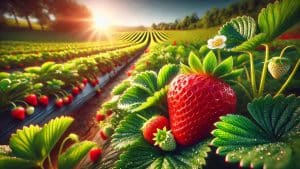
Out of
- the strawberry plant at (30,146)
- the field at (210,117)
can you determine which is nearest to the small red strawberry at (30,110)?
the field at (210,117)

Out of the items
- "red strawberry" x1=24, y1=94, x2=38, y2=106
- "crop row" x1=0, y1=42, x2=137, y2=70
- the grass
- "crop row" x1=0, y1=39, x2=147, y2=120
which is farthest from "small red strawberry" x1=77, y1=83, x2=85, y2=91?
the grass

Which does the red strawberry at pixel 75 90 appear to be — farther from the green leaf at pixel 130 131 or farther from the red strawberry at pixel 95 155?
the green leaf at pixel 130 131

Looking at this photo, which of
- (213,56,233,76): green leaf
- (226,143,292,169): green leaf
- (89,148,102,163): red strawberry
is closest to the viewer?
(226,143,292,169): green leaf

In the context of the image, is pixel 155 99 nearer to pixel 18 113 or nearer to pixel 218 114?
pixel 218 114

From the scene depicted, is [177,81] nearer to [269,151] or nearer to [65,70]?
[269,151]

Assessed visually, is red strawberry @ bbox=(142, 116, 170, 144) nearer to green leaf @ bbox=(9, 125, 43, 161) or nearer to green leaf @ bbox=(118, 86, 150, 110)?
green leaf @ bbox=(118, 86, 150, 110)
